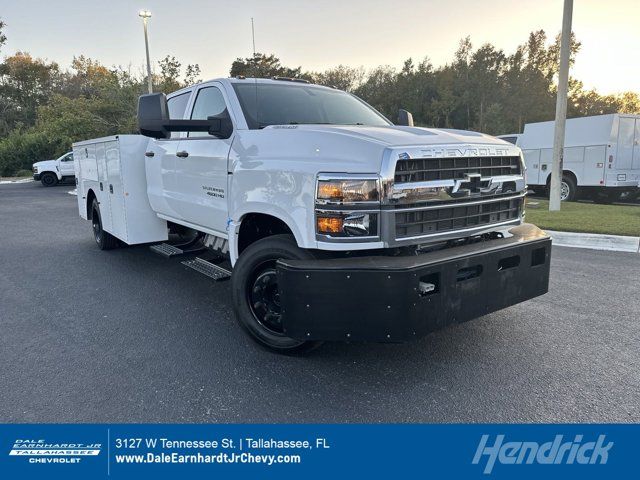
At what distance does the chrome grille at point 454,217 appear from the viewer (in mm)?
3109

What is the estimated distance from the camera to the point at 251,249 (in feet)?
11.7

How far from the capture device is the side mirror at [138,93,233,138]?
3854mm

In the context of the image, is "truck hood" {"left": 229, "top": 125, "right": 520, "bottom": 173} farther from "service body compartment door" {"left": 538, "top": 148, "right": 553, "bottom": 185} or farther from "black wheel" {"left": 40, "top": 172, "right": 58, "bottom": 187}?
"black wheel" {"left": 40, "top": 172, "right": 58, "bottom": 187}

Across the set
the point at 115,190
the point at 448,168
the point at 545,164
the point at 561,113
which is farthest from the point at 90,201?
the point at 545,164

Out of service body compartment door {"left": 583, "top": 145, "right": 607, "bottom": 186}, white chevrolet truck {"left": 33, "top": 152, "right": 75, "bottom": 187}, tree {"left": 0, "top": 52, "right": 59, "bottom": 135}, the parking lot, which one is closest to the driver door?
the parking lot

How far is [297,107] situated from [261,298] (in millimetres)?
1782

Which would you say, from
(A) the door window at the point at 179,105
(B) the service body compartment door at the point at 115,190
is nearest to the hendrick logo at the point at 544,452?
(A) the door window at the point at 179,105

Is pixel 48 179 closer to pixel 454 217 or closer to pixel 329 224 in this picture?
pixel 329 224

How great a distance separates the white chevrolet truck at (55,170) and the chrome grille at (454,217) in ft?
85.8

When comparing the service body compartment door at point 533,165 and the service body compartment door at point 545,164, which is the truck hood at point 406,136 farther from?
the service body compartment door at point 533,165

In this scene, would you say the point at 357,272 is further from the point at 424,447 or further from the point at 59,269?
the point at 59,269

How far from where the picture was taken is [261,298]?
364 cm

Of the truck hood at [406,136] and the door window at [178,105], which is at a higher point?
the door window at [178,105]

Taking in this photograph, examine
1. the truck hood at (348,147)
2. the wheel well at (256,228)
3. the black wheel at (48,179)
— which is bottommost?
the black wheel at (48,179)
